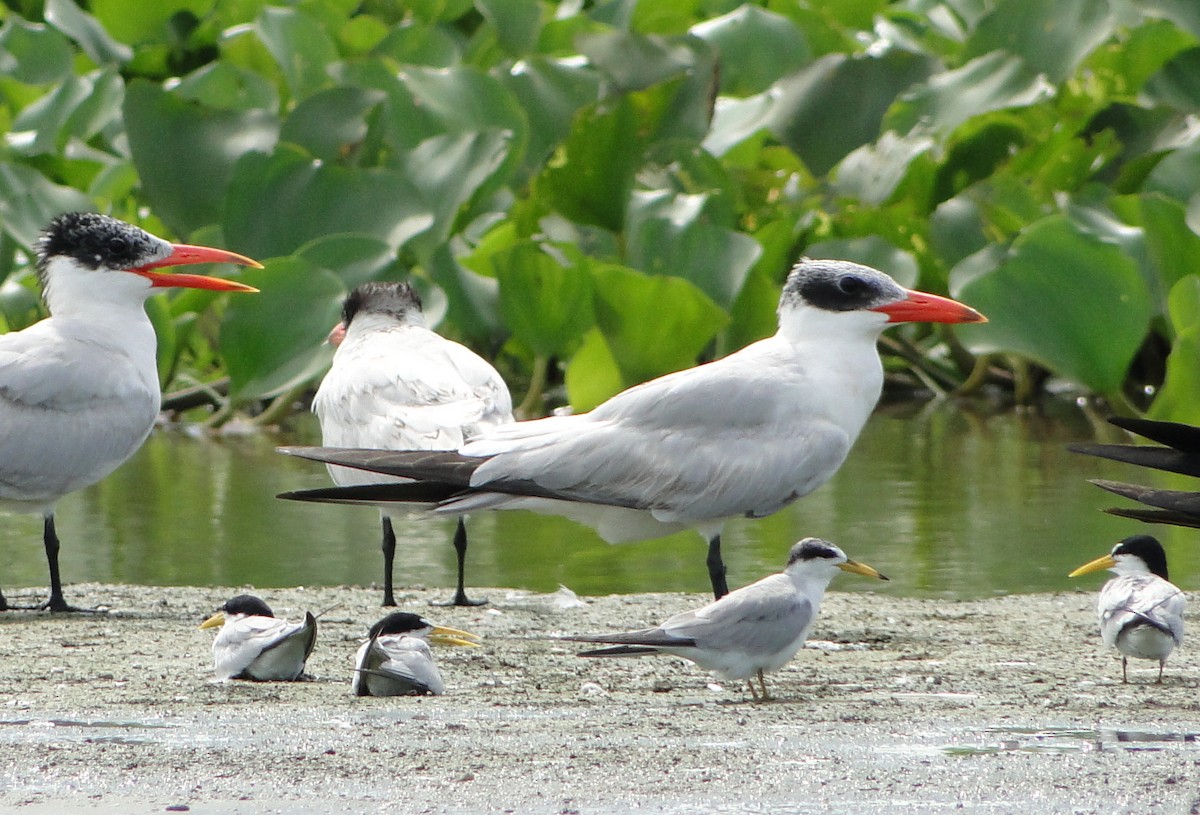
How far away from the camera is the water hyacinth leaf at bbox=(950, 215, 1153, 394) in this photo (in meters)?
8.85

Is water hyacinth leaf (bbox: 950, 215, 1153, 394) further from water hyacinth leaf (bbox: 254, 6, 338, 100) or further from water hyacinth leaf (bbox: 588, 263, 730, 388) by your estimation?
water hyacinth leaf (bbox: 254, 6, 338, 100)

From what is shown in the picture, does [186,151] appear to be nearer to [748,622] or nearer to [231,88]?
[231,88]

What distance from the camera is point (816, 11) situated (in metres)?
12.1

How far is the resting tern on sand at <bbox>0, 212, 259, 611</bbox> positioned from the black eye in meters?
2.05

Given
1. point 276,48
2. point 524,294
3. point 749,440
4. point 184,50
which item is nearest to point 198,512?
point 524,294

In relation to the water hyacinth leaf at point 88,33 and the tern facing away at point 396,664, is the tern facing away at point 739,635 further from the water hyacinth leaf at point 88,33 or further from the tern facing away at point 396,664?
the water hyacinth leaf at point 88,33

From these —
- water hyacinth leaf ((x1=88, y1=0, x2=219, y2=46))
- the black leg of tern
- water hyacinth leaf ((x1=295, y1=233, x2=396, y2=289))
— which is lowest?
the black leg of tern

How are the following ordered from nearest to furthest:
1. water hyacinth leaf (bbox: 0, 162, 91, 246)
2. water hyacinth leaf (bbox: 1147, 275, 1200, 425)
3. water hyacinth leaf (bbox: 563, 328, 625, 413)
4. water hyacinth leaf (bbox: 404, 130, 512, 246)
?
water hyacinth leaf (bbox: 1147, 275, 1200, 425) < water hyacinth leaf (bbox: 563, 328, 625, 413) < water hyacinth leaf (bbox: 0, 162, 91, 246) < water hyacinth leaf (bbox: 404, 130, 512, 246)

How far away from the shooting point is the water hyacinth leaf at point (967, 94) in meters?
10.5

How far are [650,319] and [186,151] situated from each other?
2675 mm

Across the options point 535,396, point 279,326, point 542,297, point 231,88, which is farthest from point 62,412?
point 231,88

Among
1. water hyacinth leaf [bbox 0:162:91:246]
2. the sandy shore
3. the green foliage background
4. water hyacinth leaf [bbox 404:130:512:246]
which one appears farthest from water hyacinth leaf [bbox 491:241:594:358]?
the sandy shore

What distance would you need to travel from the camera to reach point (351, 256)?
8938 mm

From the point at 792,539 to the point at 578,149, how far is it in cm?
374
